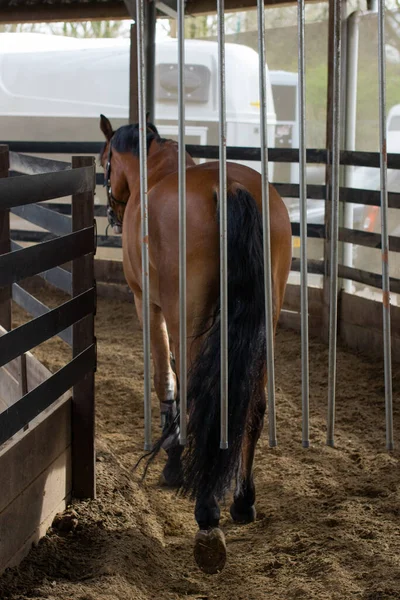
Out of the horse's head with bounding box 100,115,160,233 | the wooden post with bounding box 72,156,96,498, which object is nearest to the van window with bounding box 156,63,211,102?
the horse's head with bounding box 100,115,160,233

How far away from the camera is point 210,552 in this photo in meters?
2.57

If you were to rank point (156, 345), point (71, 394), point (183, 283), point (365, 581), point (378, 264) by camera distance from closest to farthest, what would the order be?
1. point (183, 283)
2. point (365, 581)
3. point (71, 394)
4. point (156, 345)
5. point (378, 264)

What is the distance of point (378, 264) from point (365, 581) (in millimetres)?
3432

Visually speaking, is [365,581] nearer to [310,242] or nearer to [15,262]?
[15,262]

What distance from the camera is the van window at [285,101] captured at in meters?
6.46

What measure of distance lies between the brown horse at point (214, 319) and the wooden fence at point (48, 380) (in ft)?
1.04

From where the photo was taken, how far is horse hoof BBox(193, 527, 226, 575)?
255cm

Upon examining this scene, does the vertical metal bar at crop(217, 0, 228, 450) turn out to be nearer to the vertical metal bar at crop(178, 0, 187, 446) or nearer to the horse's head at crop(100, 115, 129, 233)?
the vertical metal bar at crop(178, 0, 187, 446)

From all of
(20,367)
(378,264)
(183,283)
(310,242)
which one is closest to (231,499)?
(20,367)

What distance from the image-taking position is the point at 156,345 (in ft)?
12.0

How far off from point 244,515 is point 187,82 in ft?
16.7

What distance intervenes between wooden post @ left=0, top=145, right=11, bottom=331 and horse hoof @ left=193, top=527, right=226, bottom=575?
1162mm

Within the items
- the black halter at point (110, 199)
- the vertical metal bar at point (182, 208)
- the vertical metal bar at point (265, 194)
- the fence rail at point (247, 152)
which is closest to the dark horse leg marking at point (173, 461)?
the vertical metal bar at point (182, 208)

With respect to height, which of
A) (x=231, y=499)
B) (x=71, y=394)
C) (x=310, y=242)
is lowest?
(x=231, y=499)
